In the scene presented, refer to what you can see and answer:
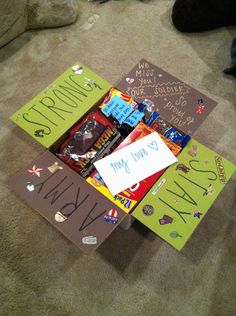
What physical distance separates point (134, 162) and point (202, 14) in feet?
3.95

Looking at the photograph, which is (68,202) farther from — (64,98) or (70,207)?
(64,98)

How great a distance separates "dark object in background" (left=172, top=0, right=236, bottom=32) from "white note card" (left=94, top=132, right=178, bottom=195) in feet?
3.45

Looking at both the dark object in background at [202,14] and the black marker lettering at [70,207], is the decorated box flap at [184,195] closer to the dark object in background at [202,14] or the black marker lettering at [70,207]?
the black marker lettering at [70,207]

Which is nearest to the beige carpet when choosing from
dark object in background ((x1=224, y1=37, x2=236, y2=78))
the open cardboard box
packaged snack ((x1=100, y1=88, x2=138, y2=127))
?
dark object in background ((x1=224, y1=37, x2=236, y2=78))

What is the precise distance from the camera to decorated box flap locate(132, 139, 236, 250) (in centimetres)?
97

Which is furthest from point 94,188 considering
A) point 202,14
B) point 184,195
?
point 202,14

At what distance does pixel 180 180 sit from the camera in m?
1.04

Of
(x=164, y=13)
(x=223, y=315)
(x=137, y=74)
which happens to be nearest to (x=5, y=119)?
(x=137, y=74)

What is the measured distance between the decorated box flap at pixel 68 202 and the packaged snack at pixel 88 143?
0.04 meters

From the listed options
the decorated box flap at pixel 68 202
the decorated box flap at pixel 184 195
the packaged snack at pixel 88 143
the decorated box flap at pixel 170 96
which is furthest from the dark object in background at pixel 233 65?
the decorated box flap at pixel 68 202

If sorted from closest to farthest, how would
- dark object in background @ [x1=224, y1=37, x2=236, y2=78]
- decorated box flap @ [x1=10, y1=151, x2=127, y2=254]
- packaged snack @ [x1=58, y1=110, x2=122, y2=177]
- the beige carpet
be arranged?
decorated box flap @ [x1=10, y1=151, x2=127, y2=254], packaged snack @ [x1=58, y1=110, x2=122, y2=177], the beige carpet, dark object in background @ [x1=224, y1=37, x2=236, y2=78]

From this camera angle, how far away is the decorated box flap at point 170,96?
3.80 ft

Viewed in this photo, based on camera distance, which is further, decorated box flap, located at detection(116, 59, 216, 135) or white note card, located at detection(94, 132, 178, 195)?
decorated box flap, located at detection(116, 59, 216, 135)

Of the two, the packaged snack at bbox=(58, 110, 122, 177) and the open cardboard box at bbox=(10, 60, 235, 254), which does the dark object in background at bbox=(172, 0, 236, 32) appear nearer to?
the open cardboard box at bbox=(10, 60, 235, 254)
